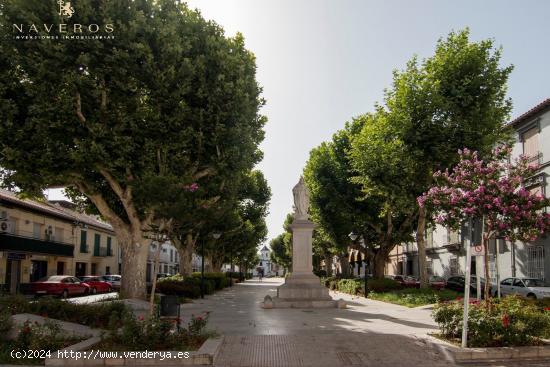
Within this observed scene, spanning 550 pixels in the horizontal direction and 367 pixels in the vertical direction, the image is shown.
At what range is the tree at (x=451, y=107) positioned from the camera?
2128cm

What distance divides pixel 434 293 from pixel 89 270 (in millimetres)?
35290

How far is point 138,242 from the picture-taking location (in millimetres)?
19609

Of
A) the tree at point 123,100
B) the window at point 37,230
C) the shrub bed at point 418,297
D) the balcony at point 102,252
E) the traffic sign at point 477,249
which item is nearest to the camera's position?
the traffic sign at point 477,249

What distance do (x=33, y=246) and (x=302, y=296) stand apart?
23243 millimetres

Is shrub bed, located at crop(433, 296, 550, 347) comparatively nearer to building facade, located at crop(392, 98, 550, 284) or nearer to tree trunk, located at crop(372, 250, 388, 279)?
building facade, located at crop(392, 98, 550, 284)

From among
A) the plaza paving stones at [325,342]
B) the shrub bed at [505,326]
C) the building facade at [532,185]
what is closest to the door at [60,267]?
the building facade at [532,185]

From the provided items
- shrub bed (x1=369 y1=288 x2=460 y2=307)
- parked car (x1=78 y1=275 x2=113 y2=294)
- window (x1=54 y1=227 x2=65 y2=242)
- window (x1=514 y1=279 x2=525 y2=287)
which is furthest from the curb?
→ window (x1=54 y1=227 x2=65 y2=242)

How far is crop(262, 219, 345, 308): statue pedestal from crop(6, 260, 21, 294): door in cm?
2141

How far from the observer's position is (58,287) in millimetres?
29188

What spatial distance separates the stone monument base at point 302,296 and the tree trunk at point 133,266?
504 centimetres

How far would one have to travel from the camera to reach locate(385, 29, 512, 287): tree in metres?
21.3

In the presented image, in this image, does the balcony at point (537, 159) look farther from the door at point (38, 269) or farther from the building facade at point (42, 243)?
the door at point (38, 269)

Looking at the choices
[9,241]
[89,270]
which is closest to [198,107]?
[9,241]
